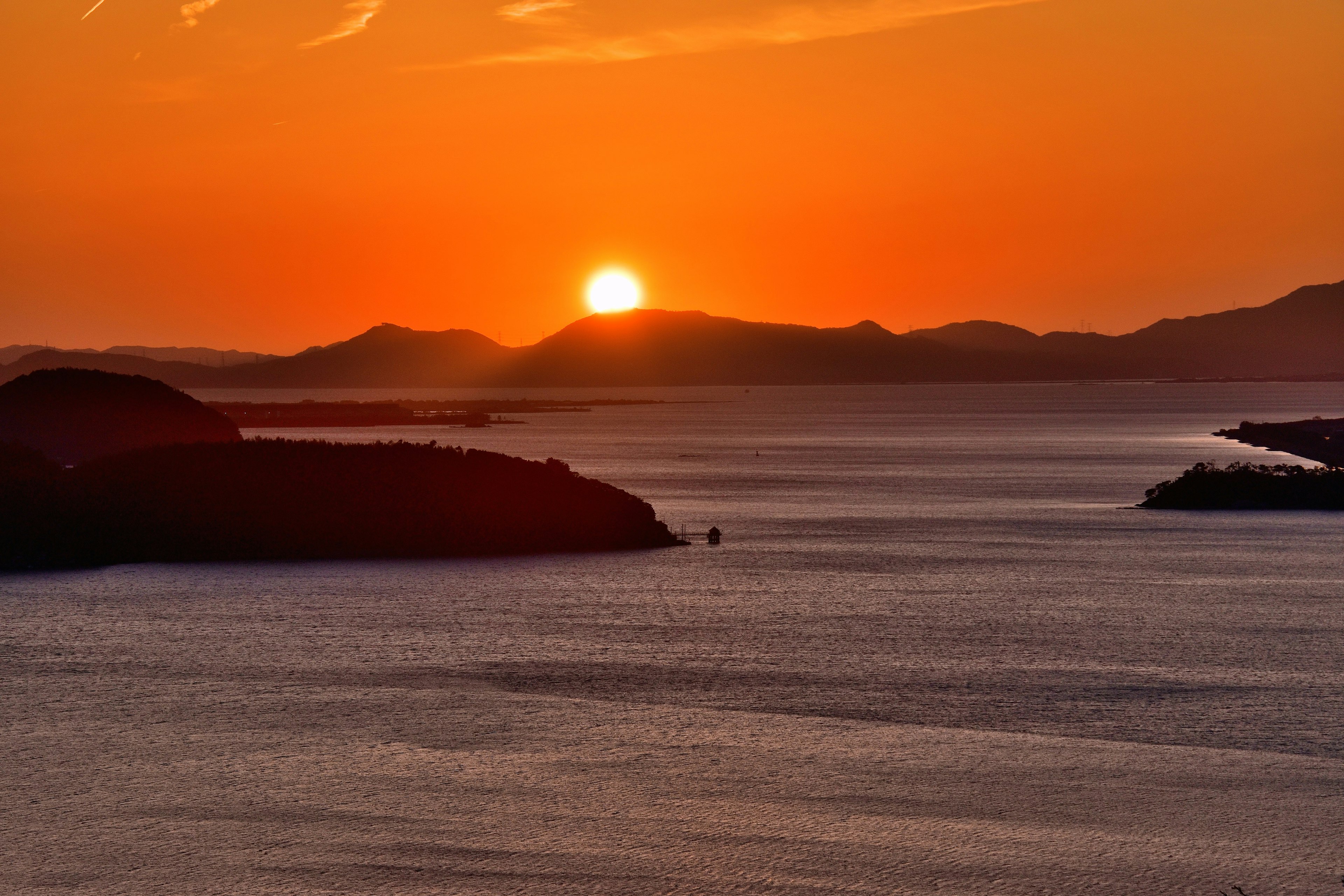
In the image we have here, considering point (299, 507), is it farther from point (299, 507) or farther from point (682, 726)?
point (682, 726)

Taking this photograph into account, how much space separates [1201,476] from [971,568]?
76.7 ft

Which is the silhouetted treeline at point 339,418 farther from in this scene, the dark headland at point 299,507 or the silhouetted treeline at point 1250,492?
the dark headland at point 299,507

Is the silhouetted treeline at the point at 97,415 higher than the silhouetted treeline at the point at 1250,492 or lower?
higher

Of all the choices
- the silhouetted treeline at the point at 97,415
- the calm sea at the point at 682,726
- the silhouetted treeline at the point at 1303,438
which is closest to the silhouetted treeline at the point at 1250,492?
the calm sea at the point at 682,726

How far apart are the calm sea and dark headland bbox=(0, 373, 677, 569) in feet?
8.99

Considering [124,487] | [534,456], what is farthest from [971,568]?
[534,456]

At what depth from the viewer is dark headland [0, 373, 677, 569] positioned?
110 feet

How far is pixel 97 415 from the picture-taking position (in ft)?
228

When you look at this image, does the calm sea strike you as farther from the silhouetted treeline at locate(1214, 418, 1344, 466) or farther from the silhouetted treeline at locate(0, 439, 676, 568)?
the silhouetted treeline at locate(1214, 418, 1344, 466)

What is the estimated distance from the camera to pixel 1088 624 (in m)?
22.1

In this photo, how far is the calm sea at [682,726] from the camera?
987 cm

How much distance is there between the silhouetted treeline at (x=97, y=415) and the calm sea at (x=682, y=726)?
38.8m

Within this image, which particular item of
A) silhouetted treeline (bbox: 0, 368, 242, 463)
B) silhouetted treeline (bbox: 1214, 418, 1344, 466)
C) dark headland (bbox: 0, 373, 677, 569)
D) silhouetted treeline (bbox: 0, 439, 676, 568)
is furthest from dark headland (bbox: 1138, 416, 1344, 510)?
silhouetted treeline (bbox: 0, 368, 242, 463)

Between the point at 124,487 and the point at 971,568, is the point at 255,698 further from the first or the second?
the point at 124,487
